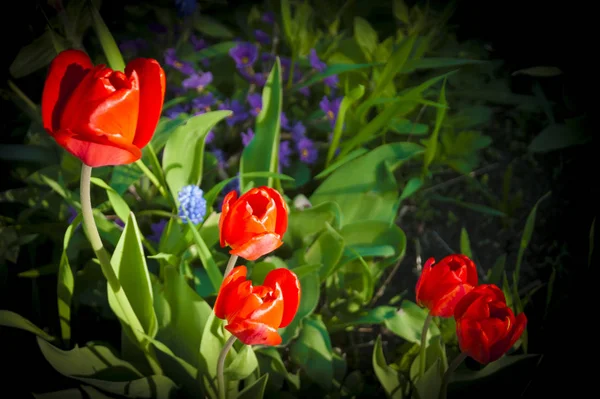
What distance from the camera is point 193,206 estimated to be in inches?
34.5

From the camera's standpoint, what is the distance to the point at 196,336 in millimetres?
843

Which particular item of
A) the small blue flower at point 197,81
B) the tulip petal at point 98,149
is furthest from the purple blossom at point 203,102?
the tulip petal at point 98,149

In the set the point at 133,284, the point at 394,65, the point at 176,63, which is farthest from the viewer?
the point at 176,63

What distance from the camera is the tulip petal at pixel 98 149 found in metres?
0.55

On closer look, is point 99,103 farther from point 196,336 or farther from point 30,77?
point 30,77

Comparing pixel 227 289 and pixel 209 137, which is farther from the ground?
pixel 227 289

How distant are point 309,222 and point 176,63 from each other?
49 cm

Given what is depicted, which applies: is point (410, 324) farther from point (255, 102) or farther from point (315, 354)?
point (255, 102)

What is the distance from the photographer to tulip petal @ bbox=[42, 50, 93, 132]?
1.89 feet

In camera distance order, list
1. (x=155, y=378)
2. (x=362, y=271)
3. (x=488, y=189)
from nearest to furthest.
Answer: (x=155, y=378) < (x=362, y=271) < (x=488, y=189)

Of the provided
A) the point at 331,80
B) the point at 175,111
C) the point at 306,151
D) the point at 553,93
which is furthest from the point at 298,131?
the point at 553,93

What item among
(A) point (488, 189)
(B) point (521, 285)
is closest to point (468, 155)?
(A) point (488, 189)

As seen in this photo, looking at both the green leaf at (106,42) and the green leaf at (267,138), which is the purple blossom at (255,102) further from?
the green leaf at (106,42)

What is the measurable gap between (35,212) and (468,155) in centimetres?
93
